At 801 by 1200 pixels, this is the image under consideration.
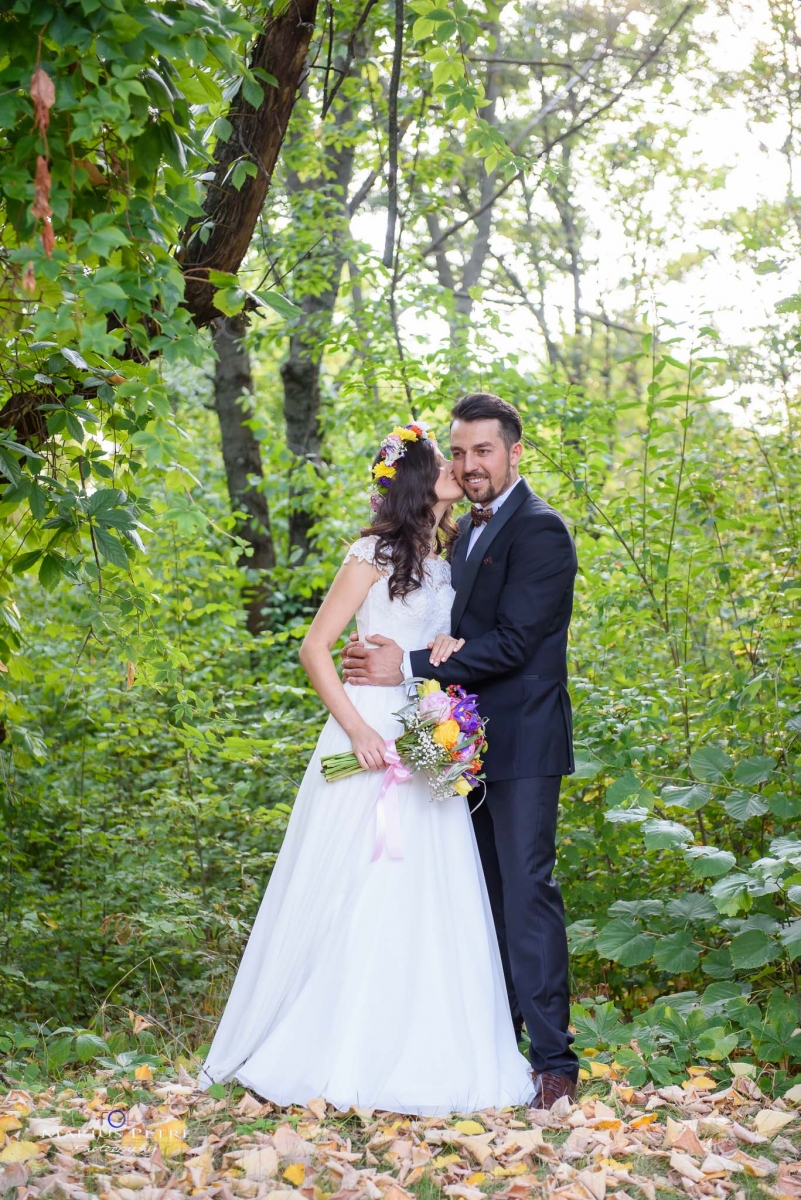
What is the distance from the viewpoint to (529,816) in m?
3.38

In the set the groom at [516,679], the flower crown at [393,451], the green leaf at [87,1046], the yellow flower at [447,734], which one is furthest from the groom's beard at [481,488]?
the green leaf at [87,1046]

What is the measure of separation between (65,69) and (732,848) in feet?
13.3

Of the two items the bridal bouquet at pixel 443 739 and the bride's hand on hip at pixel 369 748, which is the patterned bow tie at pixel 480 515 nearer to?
the bridal bouquet at pixel 443 739

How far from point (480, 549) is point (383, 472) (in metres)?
0.42

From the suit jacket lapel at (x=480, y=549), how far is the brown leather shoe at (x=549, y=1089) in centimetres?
142

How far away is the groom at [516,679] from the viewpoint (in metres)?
3.30

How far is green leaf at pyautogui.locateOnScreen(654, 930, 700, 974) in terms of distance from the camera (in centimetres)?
394

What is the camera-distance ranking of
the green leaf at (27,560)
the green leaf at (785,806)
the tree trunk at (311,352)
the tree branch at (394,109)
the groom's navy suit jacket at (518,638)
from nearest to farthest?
the green leaf at (27,560)
the groom's navy suit jacket at (518,638)
the green leaf at (785,806)
the tree branch at (394,109)
the tree trunk at (311,352)

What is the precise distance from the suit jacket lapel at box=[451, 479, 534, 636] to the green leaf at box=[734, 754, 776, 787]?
48.7 inches

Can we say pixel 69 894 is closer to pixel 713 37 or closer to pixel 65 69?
pixel 65 69

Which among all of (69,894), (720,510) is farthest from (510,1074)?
(69,894)

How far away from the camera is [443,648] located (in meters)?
3.42

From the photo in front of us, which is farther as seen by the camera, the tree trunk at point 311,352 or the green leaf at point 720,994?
the tree trunk at point 311,352

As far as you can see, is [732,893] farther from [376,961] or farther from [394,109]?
[394,109]
